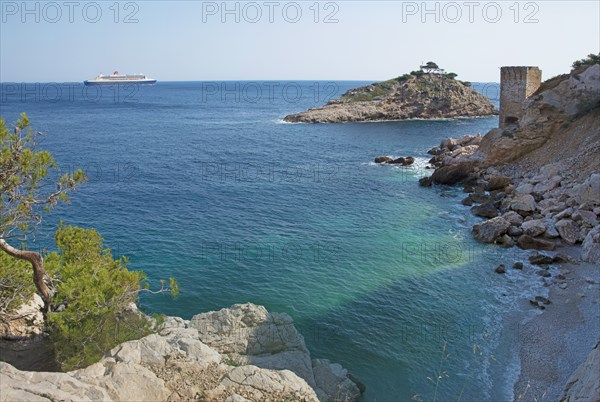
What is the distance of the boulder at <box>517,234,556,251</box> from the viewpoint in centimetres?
3195

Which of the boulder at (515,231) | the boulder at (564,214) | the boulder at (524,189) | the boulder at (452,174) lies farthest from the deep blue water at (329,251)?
the boulder at (564,214)

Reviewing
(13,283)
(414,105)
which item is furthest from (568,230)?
(414,105)

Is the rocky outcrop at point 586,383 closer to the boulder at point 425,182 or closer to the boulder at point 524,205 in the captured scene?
the boulder at point 524,205

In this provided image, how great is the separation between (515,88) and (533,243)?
28.8 meters

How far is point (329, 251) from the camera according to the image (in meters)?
32.5

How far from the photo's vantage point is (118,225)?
3638 centimetres

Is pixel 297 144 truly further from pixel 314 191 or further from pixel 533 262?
pixel 533 262

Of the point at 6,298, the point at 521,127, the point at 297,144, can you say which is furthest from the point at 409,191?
the point at 6,298

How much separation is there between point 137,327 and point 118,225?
21976mm

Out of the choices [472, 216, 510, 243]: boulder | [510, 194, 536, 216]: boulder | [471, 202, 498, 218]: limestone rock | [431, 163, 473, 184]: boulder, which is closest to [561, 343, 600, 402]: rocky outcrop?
[472, 216, 510, 243]: boulder

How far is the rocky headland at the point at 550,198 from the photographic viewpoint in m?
21.3

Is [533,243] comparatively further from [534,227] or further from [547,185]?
[547,185]

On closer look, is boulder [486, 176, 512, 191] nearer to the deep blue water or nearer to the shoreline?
the deep blue water

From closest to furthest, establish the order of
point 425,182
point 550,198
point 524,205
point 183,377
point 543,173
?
point 183,377
point 524,205
point 550,198
point 543,173
point 425,182
